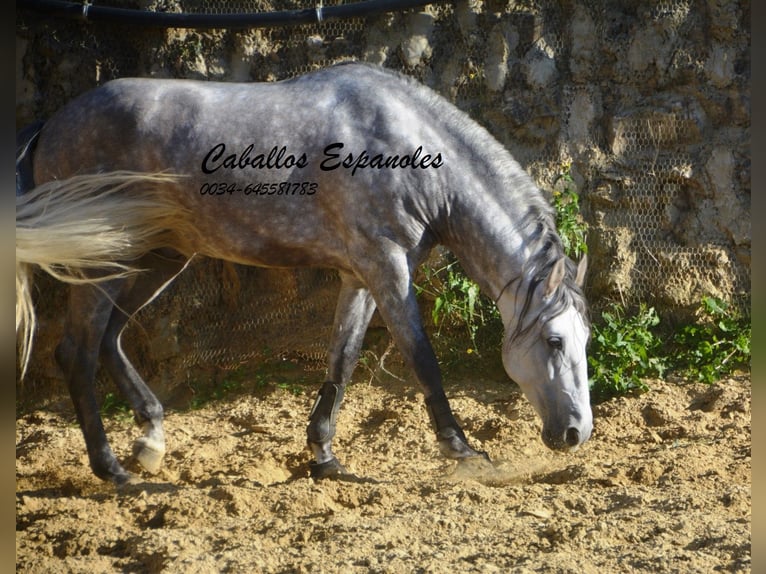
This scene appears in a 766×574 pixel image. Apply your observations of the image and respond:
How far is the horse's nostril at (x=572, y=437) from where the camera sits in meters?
4.32

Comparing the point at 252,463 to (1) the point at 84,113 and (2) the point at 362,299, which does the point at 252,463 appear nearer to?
(2) the point at 362,299

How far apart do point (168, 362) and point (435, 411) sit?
257cm

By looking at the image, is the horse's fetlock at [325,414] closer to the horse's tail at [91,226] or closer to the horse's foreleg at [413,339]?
the horse's foreleg at [413,339]

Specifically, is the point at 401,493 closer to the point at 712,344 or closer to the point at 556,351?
the point at 556,351

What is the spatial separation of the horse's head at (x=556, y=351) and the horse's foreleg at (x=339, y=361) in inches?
35.9

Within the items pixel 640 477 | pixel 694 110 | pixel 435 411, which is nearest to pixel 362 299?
pixel 435 411

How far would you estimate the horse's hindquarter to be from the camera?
14.9ft

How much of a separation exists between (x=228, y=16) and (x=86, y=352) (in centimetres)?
261

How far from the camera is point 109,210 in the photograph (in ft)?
14.5

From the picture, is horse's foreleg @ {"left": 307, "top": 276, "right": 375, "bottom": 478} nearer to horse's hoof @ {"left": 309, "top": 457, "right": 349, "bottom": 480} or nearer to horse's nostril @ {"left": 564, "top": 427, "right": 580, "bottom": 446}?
horse's hoof @ {"left": 309, "top": 457, "right": 349, "bottom": 480}

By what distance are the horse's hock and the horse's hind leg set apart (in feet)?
3.93

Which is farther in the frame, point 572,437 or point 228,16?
point 228,16

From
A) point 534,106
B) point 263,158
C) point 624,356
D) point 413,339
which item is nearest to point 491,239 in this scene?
point 413,339

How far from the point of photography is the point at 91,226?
3.99 metres
